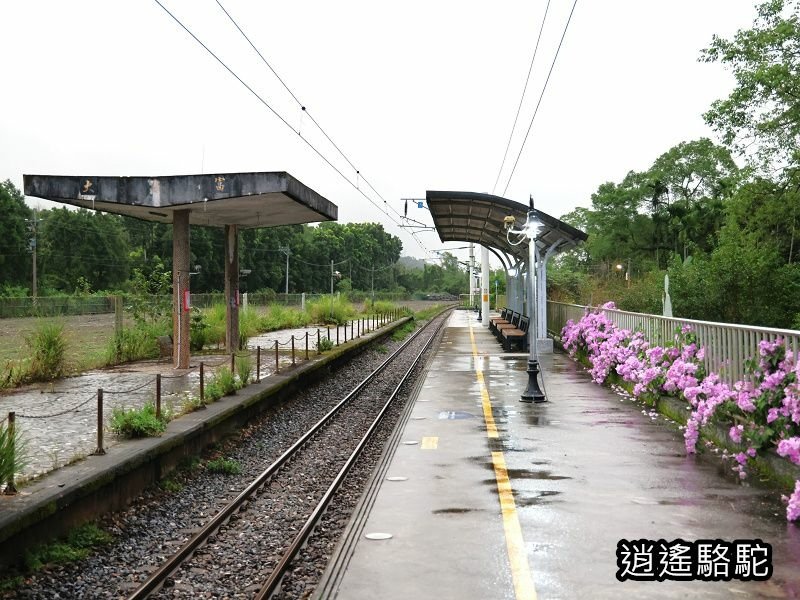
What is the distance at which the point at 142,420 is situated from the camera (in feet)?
29.3

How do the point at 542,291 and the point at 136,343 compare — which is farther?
the point at 542,291

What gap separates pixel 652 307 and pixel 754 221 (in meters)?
4.52

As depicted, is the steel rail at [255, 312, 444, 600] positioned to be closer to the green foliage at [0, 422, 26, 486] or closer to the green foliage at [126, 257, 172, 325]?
the green foliage at [0, 422, 26, 486]

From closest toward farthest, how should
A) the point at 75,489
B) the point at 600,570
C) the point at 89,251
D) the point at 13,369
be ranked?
the point at 600,570 < the point at 75,489 < the point at 13,369 < the point at 89,251

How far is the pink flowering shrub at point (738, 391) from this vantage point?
21.6 ft

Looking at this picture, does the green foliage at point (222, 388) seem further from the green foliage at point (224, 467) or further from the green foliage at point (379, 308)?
the green foliage at point (379, 308)

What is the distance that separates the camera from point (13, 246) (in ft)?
198

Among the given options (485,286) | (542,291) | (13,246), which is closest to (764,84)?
(542,291)

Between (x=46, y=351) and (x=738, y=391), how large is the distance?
1293cm

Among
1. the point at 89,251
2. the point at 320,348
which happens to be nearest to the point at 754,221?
the point at 320,348

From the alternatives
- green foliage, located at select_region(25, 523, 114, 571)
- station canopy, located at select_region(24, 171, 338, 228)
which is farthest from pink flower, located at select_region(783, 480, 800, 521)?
station canopy, located at select_region(24, 171, 338, 228)

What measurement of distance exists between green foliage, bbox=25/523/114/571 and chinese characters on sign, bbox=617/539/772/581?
421 centimetres

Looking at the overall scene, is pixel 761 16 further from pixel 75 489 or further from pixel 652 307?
pixel 75 489

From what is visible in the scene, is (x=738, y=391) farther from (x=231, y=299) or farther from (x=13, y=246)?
(x=13, y=246)
